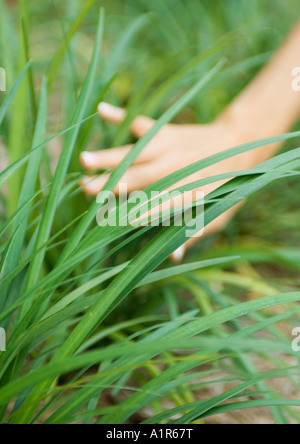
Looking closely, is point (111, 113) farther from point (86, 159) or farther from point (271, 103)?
point (271, 103)

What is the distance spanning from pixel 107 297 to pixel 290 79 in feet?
1.69

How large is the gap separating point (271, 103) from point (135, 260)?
0.45 meters

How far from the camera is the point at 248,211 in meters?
0.98

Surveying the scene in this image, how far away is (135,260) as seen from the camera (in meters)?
0.45

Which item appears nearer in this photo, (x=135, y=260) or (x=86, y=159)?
(x=135, y=260)

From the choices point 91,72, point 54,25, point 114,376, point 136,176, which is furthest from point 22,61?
point 54,25

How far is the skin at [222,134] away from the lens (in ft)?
2.31
